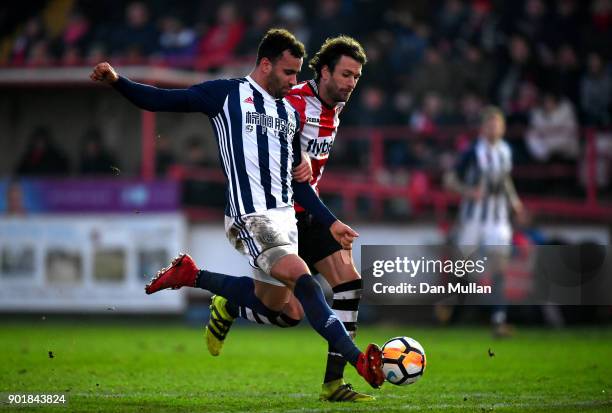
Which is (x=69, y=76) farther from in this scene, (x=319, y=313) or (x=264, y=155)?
(x=319, y=313)

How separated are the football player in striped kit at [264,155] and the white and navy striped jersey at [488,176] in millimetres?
6040

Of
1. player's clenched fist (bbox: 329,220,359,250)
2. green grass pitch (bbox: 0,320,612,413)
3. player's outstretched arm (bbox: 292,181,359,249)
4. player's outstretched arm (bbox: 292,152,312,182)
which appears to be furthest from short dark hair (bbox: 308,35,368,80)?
green grass pitch (bbox: 0,320,612,413)

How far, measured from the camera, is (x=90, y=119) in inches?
744

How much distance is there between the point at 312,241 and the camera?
7.52 meters

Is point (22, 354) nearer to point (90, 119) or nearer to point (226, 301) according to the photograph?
point (226, 301)

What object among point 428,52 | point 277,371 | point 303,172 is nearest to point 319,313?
point 303,172

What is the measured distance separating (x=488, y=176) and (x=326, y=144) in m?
5.77

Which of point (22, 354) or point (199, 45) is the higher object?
point (199, 45)

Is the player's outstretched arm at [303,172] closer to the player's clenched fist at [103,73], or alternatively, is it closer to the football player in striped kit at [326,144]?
the football player in striped kit at [326,144]

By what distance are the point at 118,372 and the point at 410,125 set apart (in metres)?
8.88

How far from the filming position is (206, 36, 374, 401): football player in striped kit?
734 centimetres

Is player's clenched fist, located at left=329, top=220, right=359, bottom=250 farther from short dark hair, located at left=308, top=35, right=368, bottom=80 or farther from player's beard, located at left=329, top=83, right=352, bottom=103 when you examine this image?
short dark hair, located at left=308, top=35, right=368, bottom=80

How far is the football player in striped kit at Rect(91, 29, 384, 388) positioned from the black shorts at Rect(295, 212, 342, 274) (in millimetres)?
378

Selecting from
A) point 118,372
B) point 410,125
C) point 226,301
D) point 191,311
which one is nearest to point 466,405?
point 226,301
